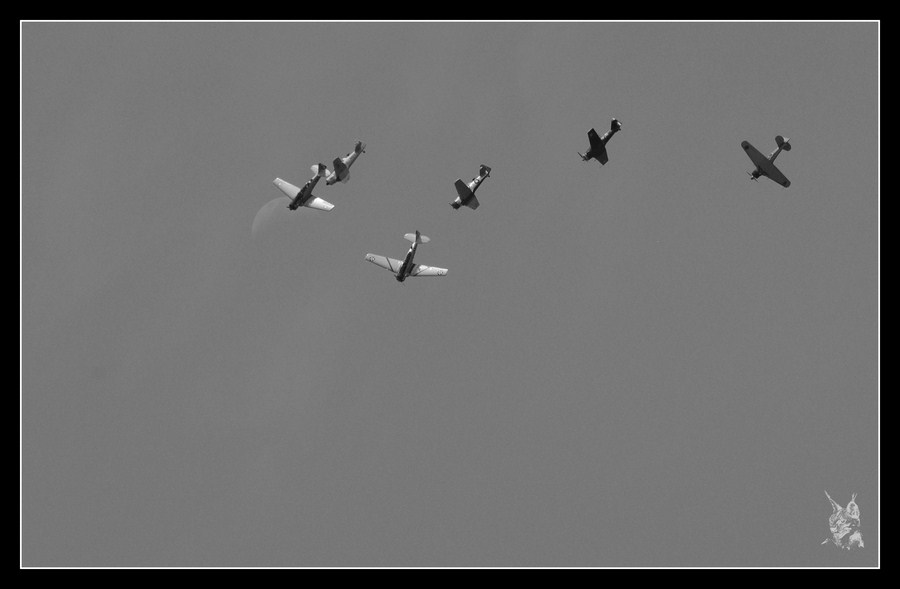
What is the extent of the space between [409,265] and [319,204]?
14263 mm

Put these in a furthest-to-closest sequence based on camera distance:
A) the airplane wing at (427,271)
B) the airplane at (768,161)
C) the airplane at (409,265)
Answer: the airplane wing at (427,271) < the airplane at (409,265) < the airplane at (768,161)

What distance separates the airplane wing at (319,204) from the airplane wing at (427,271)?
1357 centimetres

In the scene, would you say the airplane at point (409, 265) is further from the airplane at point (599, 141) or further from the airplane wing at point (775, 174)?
the airplane wing at point (775, 174)

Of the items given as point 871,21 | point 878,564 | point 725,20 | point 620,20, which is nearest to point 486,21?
point 620,20

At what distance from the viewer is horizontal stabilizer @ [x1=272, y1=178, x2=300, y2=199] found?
134 meters

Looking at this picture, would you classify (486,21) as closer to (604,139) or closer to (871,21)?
(604,139)

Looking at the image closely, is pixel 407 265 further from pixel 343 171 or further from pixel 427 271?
pixel 343 171

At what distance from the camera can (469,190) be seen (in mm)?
131000

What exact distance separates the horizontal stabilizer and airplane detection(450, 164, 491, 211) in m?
20.2

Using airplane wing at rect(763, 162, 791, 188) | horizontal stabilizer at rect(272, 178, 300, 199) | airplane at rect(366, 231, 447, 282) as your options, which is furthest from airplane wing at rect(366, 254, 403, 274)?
airplane wing at rect(763, 162, 791, 188)

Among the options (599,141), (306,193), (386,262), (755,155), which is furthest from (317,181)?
(755,155)

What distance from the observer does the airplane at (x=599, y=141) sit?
411ft

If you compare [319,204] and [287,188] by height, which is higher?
[287,188]

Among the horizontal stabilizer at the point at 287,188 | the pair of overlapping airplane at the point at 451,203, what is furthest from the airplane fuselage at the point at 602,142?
the horizontal stabilizer at the point at 287,188
